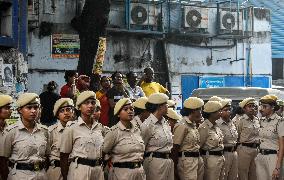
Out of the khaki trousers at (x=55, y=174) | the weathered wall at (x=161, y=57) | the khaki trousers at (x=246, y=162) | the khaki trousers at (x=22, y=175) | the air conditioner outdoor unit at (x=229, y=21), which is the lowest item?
the khaki trousers at (x=246, y=162)

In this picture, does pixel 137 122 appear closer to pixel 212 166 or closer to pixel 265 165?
pixel 212 166

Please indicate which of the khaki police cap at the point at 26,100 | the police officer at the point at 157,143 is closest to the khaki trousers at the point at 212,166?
the police officer at the point at 157,143

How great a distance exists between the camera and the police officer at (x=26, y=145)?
6.39 m

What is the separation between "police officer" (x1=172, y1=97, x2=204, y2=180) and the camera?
26.8 ft

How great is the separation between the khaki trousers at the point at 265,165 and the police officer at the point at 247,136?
100 cm

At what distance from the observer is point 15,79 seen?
38.5ft

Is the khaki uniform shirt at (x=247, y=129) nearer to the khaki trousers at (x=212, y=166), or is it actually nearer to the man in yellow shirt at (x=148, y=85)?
the khaki trousers at (x=212, y=166)

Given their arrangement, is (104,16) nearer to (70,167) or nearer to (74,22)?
(74,22)

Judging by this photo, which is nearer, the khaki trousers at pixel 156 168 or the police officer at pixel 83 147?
the police officer at pixel 83 147

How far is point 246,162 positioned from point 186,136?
8.00ft

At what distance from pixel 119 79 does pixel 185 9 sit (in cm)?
1050

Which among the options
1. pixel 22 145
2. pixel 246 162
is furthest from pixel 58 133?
pixel 246 162

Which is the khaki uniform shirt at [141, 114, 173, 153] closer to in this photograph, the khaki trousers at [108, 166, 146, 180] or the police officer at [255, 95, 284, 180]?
the khaki trousers at [108, 166, 146, 180]

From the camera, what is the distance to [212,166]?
8750 millimetres
